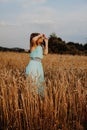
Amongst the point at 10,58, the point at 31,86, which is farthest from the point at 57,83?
the point at 10,58

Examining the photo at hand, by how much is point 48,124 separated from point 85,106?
555 millimetres

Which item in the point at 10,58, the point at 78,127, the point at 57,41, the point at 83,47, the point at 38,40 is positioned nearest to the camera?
the point at 78,127

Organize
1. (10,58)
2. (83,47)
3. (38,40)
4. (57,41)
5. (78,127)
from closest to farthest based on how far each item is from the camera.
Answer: (78,127), (38,40), (10,58), (57,41), (83,47)

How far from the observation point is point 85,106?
493cm

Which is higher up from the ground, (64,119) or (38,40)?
(38,40)

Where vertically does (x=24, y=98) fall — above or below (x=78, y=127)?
above

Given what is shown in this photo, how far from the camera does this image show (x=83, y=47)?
1628 inches

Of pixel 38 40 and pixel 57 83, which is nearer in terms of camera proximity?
pixel 57 83

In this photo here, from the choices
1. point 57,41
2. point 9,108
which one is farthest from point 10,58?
point 57,41

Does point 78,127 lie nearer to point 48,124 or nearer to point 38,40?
point 48,124

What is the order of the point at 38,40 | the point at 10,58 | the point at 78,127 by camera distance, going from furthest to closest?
the point at 10,58 < the point at 38,40 < the point at 78,127

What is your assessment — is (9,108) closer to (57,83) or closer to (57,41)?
(57,83)

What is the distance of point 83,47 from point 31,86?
36.9 m

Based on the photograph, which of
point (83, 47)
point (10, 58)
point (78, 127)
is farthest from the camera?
point (83, 47)
